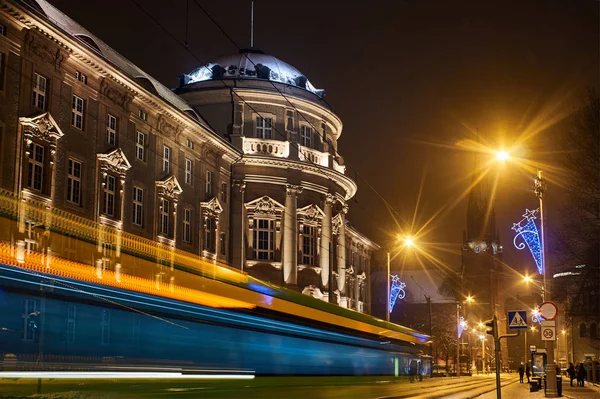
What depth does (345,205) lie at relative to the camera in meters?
63.2

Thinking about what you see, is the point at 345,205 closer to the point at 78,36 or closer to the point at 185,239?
the point at 185,239

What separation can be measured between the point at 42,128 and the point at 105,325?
961 inches

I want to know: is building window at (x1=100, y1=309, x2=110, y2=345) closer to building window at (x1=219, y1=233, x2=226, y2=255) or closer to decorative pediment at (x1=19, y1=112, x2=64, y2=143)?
decorative pediment at (x1=19, y1=112, x2=64, y2=143)

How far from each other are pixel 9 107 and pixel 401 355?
17.5m

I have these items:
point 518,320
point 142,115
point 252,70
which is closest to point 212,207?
point 142,115

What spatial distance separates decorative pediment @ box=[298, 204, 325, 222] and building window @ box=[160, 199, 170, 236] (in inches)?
593

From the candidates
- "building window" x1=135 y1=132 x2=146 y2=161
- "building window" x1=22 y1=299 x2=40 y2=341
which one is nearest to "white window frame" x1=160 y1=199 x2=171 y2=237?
"building window" x1=135 y1=132 x2=146 y2=161

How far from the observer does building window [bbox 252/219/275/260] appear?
5500 cm

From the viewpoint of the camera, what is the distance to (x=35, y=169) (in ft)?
105

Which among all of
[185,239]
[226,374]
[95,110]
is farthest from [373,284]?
[226,374]

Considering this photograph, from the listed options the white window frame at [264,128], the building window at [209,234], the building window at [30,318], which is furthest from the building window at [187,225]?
the building window at [30,318]

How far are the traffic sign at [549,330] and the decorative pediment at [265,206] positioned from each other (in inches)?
1213

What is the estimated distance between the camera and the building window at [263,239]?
55000 millimetres

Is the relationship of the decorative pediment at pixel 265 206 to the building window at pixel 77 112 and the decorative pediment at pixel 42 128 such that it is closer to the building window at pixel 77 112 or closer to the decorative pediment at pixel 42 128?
the building window at pixel 77 112
